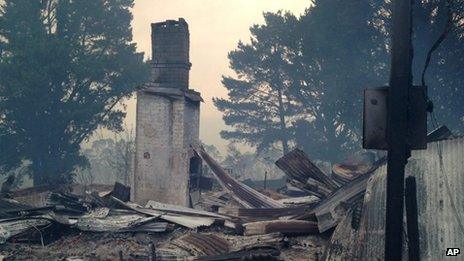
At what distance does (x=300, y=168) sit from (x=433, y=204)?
3.87 m

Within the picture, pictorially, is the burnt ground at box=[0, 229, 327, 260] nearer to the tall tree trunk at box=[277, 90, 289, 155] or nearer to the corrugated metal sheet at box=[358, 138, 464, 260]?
the corrugated metal sheet at box=[358, 138, 464, 260]

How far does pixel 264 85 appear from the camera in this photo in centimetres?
2988

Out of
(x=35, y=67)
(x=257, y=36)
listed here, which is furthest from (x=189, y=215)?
(x=257, y=36)

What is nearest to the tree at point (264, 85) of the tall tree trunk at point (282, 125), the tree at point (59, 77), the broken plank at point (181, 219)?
the tall tree trunk at point (282, 125)

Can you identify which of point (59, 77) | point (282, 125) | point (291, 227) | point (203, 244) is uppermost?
point (59, 77)

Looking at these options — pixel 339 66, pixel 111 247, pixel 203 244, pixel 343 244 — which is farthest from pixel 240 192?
pixel 339 66

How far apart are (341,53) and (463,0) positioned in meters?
6.86

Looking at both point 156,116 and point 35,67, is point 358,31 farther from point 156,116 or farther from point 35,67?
point 35,67

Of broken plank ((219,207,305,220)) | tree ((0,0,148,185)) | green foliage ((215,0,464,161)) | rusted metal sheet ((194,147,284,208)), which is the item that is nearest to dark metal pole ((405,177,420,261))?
broken plank ((219,207,305,220))

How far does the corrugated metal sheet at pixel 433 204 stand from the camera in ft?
18.7

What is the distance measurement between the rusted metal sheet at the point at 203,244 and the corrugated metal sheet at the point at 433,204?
110 inches

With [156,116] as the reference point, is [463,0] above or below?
above

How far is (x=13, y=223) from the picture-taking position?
9.44 meters

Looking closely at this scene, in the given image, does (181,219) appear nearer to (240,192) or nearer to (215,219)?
(215,219)
